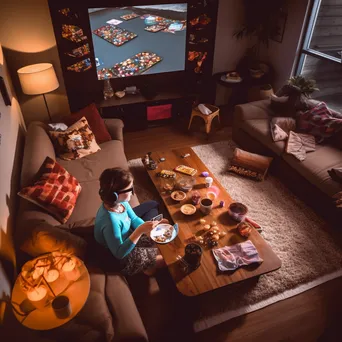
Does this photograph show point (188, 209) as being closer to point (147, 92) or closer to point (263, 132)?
point (263, 132)

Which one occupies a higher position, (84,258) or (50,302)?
(50,302)

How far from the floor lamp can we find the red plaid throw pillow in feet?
4.23

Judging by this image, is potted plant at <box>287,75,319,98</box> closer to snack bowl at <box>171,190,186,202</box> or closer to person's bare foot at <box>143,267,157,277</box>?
snack bowl at <box>171,190,186,202</box>

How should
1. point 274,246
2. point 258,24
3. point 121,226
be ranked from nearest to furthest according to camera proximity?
point 121,226, point 274,246, point 258,24

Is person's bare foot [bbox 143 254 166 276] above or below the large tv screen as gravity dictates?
below

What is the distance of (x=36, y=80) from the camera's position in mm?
3451

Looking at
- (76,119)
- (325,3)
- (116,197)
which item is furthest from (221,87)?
(116,197)

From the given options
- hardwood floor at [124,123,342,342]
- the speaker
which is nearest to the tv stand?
the speaker

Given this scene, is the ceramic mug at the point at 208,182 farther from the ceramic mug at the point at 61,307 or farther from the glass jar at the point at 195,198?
the ceramic mug at the point at 61,307

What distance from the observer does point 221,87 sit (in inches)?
197

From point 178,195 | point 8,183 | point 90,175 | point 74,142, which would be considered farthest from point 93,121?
point 178,195

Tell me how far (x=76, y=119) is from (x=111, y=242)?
191cm

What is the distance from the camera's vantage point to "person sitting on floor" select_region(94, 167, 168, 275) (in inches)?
75.0

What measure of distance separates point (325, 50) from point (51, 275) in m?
4.38
